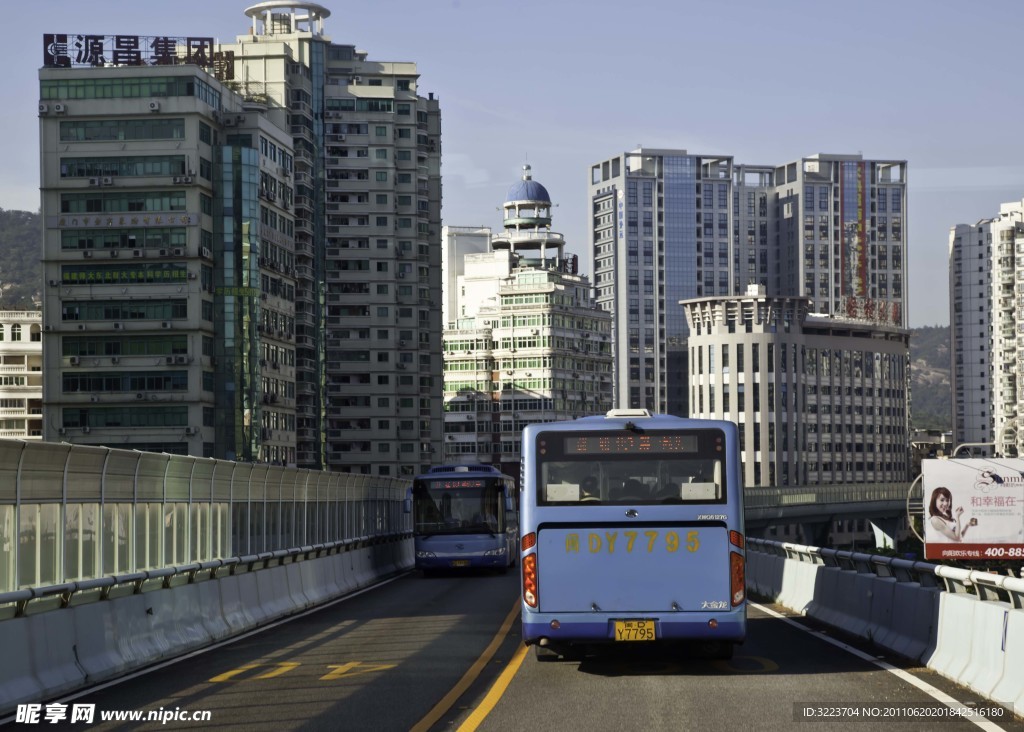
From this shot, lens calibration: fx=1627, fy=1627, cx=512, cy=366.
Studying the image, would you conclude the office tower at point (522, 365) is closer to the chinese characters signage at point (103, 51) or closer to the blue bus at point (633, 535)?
the chinese characters signage at point (103, 51)

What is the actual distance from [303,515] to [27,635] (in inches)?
835

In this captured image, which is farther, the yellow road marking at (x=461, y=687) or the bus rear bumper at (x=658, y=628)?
the bus rear bumper at (x=658, y=628)

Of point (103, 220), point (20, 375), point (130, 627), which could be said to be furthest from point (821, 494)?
point (130, 627)

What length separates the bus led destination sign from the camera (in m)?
18.4

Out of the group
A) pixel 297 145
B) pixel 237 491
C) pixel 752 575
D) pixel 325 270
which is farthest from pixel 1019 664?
pixel 325 270

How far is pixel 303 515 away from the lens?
37.3m

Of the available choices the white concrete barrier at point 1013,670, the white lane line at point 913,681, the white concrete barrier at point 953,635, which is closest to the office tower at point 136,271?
the white lane line at point 913,681

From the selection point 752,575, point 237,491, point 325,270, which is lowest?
point 752,575

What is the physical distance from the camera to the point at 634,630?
17922mm

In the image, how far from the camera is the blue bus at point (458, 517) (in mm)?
46281

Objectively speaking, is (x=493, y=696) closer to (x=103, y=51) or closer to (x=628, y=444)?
(x=628, y=444)

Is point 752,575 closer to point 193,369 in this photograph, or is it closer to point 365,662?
point 365,662

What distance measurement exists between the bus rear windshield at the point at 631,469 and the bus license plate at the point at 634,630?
132 centimetres

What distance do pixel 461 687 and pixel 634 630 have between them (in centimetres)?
244
